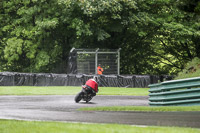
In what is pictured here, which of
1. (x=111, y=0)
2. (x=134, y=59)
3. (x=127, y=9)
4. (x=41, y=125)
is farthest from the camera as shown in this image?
(x=134, y=59)

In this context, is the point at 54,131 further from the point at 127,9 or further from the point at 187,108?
the point at 127,9

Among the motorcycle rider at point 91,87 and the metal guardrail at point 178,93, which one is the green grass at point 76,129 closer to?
the metal guardrail at point 178,93

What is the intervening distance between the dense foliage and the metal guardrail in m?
19.2

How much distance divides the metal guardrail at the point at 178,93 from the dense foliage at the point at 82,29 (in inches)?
757

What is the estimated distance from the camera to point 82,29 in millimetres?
36188

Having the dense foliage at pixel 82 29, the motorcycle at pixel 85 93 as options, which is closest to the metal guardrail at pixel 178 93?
the motorcycle at pixel 85 93

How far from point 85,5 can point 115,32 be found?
314 inches

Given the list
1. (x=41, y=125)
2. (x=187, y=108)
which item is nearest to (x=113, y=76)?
(x=187, y=108)

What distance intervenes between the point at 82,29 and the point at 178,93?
2240cm

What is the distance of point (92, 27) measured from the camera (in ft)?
123

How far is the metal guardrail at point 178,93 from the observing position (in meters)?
14.0

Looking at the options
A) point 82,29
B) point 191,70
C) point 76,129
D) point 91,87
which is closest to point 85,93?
point 91,87

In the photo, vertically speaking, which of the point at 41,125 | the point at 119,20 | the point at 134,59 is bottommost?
the point at 41,125

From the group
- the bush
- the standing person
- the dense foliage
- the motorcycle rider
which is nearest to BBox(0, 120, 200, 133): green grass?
the motorcycle rider
